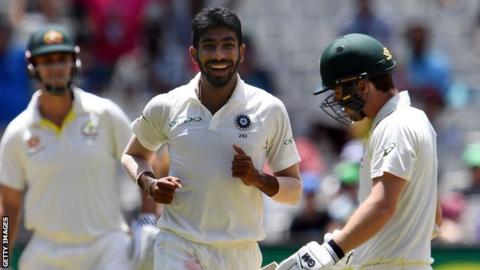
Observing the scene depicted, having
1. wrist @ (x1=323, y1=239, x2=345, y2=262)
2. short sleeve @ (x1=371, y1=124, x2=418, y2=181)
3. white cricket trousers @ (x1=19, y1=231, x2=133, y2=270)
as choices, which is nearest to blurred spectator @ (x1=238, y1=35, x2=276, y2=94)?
white cricket trousers @ (x1=19, y1=231, x2=133, y2=270)

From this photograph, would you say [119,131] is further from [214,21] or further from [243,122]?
[214,21]

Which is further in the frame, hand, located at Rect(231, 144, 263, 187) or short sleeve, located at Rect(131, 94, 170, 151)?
short sleeve, located at Rect(131, 94, 170, 151)

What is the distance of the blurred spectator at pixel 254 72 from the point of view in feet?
43.2

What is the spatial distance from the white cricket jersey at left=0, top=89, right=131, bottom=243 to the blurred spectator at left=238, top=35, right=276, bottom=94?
461 cm

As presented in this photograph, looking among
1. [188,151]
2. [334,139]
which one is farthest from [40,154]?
[334,139]

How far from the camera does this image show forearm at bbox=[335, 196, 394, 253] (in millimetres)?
6035

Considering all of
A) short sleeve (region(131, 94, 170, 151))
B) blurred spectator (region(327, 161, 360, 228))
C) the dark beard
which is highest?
the dark beard

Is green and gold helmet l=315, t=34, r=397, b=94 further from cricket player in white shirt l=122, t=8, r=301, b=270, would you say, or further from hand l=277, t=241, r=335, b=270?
hand l=277, t=241, r=335, b=270

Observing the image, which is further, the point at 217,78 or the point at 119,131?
the point at 119,131

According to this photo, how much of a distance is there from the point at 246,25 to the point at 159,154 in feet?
18.3

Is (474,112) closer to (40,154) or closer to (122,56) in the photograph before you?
(122,56)

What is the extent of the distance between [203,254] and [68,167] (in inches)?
74.9

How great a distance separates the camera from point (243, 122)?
688cm

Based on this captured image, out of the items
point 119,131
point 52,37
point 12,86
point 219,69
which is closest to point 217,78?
point 219,69
